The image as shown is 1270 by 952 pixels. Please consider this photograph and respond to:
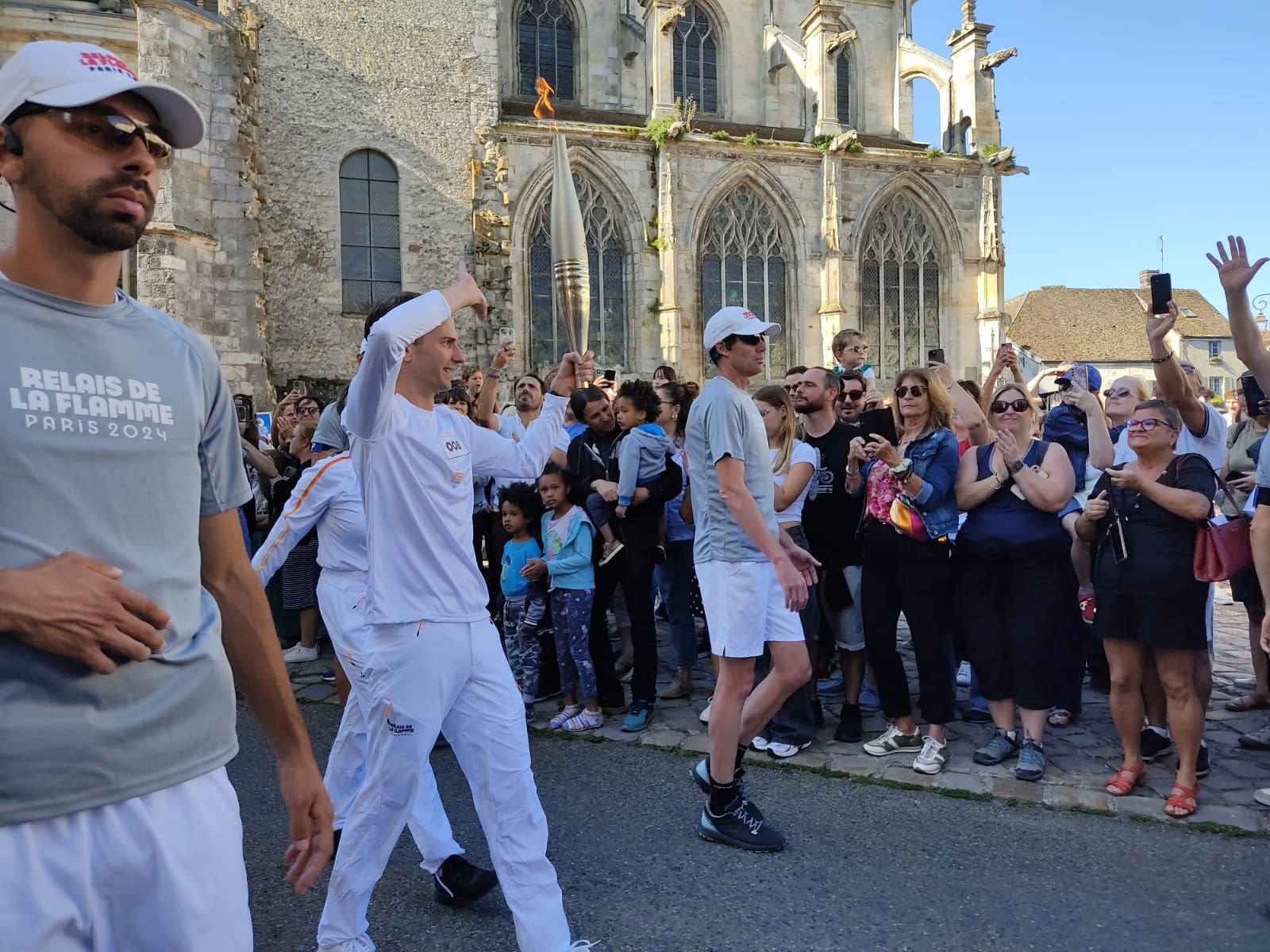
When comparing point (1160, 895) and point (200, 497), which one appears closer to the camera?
point (200, 497)

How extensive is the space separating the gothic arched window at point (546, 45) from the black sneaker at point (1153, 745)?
2286 cm

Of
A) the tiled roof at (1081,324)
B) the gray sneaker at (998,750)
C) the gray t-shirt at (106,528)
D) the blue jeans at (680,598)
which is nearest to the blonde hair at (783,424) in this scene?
the blue jeans at (680,598)

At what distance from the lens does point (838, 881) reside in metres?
3.84

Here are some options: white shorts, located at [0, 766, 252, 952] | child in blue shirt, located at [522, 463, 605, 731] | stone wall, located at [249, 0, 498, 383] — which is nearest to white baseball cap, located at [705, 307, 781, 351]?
child in blue shirt, located at [522, 463, 605, 731]

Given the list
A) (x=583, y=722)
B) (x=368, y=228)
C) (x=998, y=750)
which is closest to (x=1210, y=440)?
(x=998, y=750)

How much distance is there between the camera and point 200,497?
1.91m

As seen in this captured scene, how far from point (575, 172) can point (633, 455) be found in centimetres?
1662

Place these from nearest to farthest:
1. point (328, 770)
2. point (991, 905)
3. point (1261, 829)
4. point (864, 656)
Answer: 1. point (991, 905)
2. point (328, 770)
3. point (1261, 829)
4. point (864, 656)

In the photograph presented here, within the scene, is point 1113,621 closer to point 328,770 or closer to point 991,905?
point 991,905

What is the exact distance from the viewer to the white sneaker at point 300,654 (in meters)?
8.06

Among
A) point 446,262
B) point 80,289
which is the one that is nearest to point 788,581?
point 80,289

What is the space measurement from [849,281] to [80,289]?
22920 millimetres

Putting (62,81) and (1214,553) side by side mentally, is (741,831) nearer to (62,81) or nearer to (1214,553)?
(1214,553)

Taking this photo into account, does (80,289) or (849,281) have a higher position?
(849,281)
